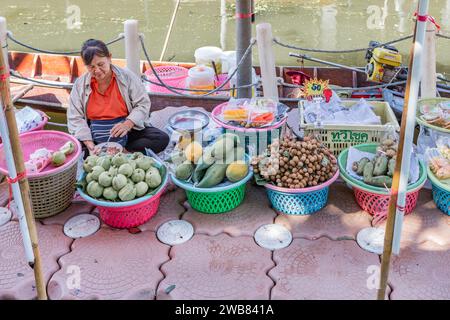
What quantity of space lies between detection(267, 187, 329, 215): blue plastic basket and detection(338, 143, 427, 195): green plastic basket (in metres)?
0.17

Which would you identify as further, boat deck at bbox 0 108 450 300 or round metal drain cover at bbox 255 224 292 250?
round metal drain cover at bbox 255 224 292 250

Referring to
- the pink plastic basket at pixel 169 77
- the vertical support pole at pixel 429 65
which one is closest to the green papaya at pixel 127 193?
the pink plastic basket at pixel 169 77

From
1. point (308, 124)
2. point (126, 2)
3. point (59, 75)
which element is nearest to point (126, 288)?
point (308, 124)

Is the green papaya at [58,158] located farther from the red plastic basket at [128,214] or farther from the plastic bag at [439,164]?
the plastic bag at [439,164]

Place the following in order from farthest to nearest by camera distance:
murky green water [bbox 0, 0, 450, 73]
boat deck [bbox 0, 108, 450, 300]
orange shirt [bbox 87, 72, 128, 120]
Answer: murky green water [bbox 0, 0, 450, 73] < orange shirt [bbox 87, 72, 128, 120] < boat deck [bbox 0, 108, 450, 300]

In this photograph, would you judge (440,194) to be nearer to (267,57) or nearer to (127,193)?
(267,57)

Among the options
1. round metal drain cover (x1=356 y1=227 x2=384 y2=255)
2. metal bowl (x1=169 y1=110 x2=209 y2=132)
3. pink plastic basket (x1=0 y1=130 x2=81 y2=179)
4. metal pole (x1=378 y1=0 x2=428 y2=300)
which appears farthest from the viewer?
metal bowl (x1=169 y1=110 x2=209 y2=132)

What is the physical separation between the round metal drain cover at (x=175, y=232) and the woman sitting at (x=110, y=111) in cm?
81

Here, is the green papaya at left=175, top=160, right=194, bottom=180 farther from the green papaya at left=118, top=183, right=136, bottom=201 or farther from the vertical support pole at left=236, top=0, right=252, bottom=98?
the vertical support pole at left=236, top=0, right=252, bottom=98

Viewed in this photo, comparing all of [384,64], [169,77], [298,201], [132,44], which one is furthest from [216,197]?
[384,64]

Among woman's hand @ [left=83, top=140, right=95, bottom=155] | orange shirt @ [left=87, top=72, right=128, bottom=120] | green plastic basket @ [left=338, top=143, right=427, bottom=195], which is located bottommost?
green plastic basket @ [left=338, top=143, right=427, bottom=195]

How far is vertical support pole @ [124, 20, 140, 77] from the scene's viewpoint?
169 inches

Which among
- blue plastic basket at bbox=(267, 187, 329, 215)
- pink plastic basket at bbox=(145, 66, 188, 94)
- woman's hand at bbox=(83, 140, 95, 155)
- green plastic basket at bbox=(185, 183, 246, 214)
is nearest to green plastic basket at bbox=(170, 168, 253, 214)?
green plastic basket at bbox=(185, 183, 246, 214)

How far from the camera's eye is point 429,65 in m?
4.04
